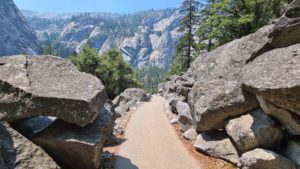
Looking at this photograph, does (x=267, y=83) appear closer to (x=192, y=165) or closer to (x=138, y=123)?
(x=192, y=165)

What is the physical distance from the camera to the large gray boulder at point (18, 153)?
9070mm

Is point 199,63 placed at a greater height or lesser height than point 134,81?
greater

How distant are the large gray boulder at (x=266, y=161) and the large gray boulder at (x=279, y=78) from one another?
1.93 meters

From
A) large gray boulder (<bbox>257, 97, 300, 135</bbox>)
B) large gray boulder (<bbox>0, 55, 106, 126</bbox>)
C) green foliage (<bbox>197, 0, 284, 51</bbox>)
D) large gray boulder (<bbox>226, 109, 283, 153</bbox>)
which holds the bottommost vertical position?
large gray boulder (<bbox>226, 109, 283, 153</bbox>)

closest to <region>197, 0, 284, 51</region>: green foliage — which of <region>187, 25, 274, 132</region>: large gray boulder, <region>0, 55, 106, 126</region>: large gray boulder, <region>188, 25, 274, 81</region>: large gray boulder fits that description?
<region>188, 25, 274, 81</region>: large gray boulder

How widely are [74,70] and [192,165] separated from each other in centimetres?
681

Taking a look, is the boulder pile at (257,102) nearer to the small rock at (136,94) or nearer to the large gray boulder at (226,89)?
the large gray boulder at (226,89)

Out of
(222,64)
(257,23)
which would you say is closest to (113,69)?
(257,23)

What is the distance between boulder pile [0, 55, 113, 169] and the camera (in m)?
10.0

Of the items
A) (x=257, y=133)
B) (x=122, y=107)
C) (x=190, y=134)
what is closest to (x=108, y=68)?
(x=122, y=107)

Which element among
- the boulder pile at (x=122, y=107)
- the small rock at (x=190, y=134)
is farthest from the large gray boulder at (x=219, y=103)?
the boulder pile at (x=122, y=107)

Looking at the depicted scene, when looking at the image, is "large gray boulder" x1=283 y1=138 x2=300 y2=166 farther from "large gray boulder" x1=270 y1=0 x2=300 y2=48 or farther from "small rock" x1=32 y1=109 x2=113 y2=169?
"small rock" x1=32 y1=109 x2=113 y2=169

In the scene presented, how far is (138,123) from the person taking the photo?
2259cm

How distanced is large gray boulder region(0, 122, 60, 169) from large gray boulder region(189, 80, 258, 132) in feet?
25.4
